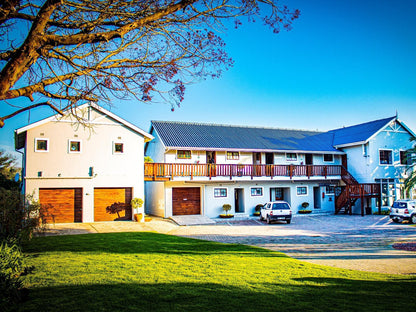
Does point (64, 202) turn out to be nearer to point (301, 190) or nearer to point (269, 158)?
point (269, 158)

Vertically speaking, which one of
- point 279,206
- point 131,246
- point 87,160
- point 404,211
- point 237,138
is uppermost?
point 237,138

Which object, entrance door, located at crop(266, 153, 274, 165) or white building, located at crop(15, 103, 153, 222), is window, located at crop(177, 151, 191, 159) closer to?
white building, located at crop(15, 103, 153, 222)

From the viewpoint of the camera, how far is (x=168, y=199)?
85.0 ft

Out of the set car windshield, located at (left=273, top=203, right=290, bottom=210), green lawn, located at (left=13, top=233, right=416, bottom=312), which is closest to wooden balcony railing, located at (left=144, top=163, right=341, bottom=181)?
car windshield, located at (left=273, top=203, right=290, bottom=210)

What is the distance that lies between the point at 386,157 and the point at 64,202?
97.1 feet

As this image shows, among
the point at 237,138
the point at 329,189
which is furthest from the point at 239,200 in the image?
the point at 329,189

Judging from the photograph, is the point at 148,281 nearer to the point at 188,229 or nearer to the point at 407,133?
the point at 188,229

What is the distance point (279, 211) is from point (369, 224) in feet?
20.3

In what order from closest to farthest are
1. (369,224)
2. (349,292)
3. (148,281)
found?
(349,292) < (148,281) < (369,224)

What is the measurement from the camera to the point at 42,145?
69.1ft

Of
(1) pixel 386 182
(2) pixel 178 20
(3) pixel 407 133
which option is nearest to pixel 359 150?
(1) pixel 386 182

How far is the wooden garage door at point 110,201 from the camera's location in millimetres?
22094

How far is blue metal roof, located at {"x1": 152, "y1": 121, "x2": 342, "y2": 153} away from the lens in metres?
28.1

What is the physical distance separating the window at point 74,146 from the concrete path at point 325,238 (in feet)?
16.0
